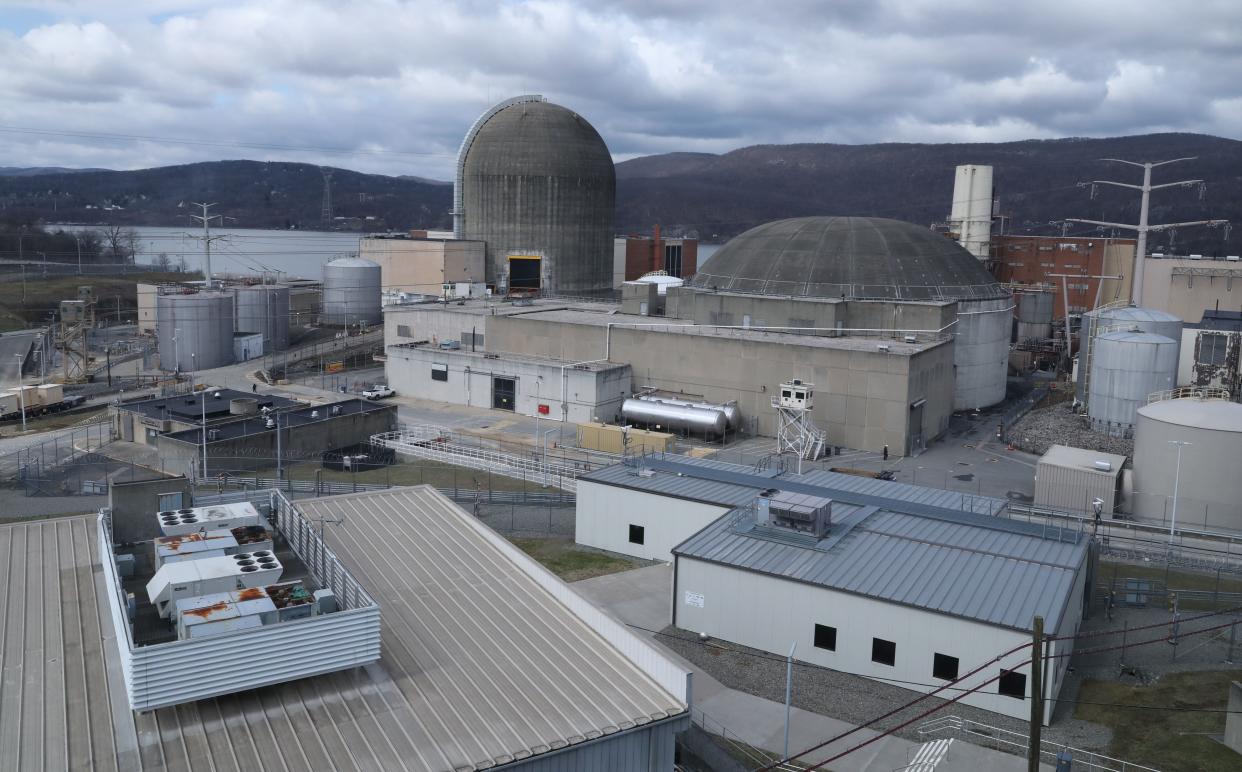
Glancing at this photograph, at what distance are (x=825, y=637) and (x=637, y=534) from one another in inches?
345

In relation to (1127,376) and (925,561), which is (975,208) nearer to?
(1127,376)

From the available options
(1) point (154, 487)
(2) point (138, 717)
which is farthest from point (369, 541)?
(2) point (138, 717)

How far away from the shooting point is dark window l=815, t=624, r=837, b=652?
22531mm

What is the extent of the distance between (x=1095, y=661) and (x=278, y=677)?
19.3 m

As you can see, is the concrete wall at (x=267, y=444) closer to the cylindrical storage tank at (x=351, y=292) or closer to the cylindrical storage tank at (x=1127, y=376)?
the cylindrical storage tank at (x=1127, y=376)

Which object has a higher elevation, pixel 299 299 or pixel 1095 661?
pixel 299 299

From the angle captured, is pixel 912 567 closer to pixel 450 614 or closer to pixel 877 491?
pixel 877 491

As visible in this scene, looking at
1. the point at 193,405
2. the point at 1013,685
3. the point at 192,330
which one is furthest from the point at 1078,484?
the point at 192,330

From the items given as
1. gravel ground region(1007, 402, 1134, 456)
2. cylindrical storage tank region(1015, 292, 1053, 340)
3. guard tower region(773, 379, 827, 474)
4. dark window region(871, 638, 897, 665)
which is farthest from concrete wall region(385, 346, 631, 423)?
cylindrical storage tank region(1015, 292, 1053, 340)

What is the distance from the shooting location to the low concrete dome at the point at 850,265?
54625 millimetres

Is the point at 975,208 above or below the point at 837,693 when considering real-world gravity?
above

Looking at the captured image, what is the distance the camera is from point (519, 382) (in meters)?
50.8

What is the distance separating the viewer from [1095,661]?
76.7 ft

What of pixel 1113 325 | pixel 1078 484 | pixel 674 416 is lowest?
pixel 1078 484
